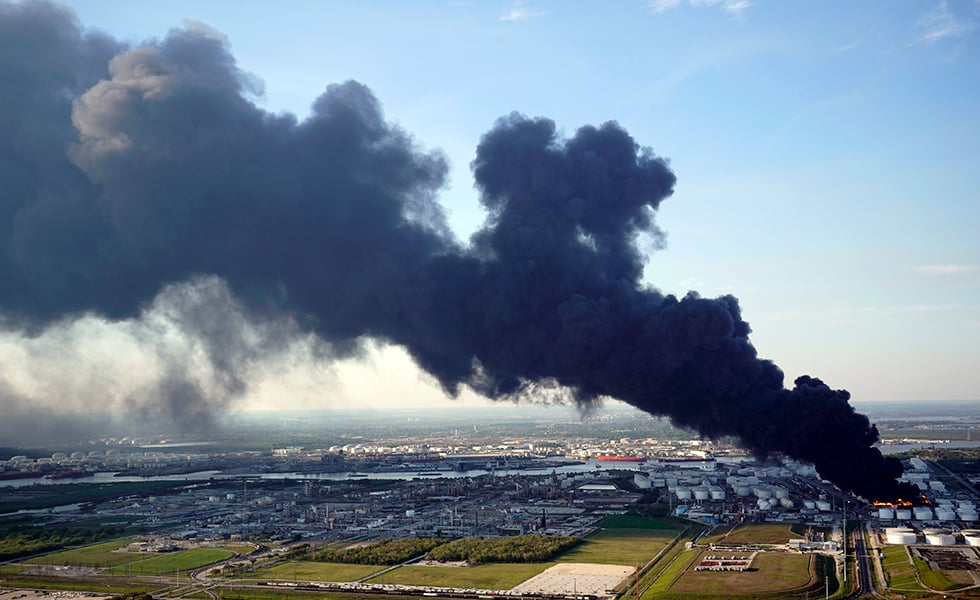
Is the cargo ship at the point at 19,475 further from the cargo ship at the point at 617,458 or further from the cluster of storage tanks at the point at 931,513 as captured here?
the cluster of storage tanks at the point at 931,513

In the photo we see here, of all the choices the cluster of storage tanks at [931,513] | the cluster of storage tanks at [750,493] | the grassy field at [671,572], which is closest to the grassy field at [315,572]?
the grassy field at [671,572]

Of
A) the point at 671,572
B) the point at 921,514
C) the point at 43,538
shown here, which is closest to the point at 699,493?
the point at 921,514

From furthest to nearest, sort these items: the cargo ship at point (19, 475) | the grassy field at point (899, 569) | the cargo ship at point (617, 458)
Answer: the cargo ship at point (617, 458), the cargo ship at point (19, 475), the grassy field at point (899, 569)

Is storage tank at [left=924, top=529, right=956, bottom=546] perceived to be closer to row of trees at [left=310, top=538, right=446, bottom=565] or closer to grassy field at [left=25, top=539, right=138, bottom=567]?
row of trees at [left=310, top=538, right=446, bottom=565]

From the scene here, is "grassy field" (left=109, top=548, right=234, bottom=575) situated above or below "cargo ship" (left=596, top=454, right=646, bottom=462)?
above

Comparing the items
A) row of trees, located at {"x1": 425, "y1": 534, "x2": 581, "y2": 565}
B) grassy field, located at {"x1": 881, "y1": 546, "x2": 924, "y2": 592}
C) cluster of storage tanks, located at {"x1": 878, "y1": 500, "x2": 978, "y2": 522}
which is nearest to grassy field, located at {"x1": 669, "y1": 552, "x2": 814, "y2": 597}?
grassy field, located at {"x1": 881, "y1": 546, "x2": 924, "y2": 592}

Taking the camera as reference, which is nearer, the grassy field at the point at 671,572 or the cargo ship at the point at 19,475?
the grassy field at the point at 671,572
